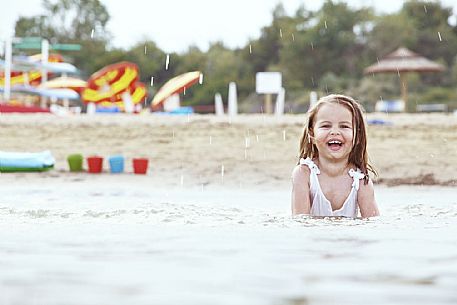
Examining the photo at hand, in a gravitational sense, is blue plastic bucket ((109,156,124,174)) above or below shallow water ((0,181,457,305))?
above

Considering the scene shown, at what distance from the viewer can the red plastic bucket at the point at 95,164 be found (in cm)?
869

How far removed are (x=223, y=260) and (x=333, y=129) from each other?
86.0 inches

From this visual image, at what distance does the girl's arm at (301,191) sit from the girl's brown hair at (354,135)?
169 mm

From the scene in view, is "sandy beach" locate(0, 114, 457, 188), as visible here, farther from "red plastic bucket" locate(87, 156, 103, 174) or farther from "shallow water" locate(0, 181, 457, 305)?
"shallow water" locate(0, 181, 457, 305)

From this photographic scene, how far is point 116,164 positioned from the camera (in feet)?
28.8

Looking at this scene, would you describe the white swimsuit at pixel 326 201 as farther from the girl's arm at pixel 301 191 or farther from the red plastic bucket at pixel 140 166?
the red plastic bucket at pixel 140 166

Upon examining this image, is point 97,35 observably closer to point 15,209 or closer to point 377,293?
point 15,209

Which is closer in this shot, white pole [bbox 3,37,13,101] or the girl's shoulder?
the girl's shoulder

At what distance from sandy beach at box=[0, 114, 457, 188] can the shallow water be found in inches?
174

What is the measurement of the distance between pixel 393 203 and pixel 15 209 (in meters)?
2.64

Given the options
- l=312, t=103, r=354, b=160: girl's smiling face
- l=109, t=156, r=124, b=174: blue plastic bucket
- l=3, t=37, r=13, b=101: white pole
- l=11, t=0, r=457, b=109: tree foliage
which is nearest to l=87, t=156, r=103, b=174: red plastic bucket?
l=109, t=156, r=124, b=174: blue plastic bucket

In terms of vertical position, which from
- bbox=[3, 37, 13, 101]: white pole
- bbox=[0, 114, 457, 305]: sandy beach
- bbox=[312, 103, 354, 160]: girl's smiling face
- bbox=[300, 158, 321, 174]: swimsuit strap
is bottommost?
bbox=[0, 114, 457, 305]: sandy beach

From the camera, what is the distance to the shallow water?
1.56 meters

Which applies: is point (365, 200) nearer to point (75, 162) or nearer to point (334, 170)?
point (334, 170)
